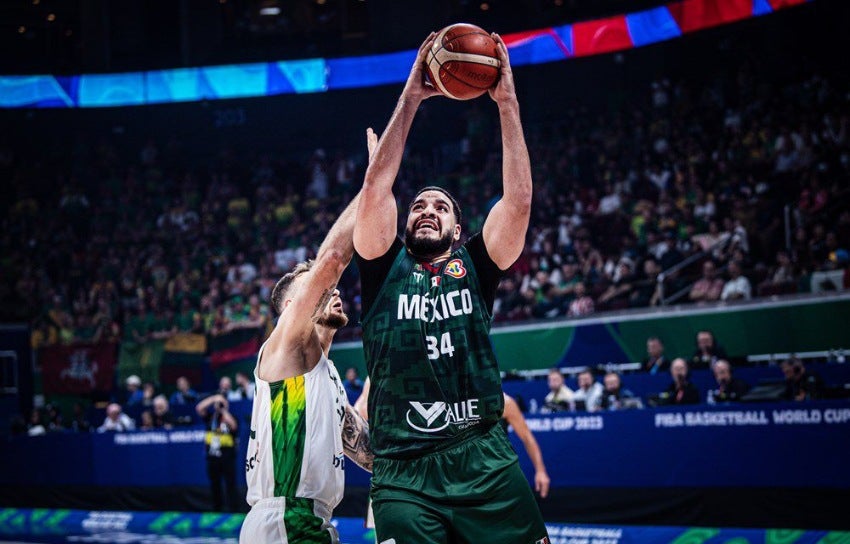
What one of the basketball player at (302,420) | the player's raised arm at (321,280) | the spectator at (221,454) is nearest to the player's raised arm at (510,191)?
the player's raised arm at (321,280)

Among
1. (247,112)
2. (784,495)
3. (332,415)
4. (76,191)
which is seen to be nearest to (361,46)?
(247,112)

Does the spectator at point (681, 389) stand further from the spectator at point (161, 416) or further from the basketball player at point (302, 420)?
the spectator at point (161, 416)

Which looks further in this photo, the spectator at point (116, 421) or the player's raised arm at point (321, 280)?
the spectator at point (116, 421)

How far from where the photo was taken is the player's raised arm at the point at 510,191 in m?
Answer: 3.68

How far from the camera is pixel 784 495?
902 centimetres

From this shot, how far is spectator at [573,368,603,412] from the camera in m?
11.0

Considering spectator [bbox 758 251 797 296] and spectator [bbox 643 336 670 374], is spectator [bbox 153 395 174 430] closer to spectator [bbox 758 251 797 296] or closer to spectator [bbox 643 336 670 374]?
spectator [bbox 643 336 670 374]

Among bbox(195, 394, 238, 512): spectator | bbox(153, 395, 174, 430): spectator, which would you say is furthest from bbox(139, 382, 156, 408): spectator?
bbox(195, 394, 238, 512): spectator

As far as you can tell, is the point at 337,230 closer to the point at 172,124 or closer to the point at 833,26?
the point at 833,26

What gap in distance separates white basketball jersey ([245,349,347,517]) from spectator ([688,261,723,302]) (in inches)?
377

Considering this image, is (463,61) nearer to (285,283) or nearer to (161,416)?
(285,283)

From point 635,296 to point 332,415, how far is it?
10062mm

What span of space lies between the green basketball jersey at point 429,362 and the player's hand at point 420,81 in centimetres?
68

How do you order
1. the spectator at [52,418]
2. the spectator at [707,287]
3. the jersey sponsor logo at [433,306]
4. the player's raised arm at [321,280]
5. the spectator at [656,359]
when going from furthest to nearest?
the spectator at [52,418], the spectator at [707,287], the spectator at [656,359], the player's raised arm at [321,280], the jersey sponsor logo at [433,306]
